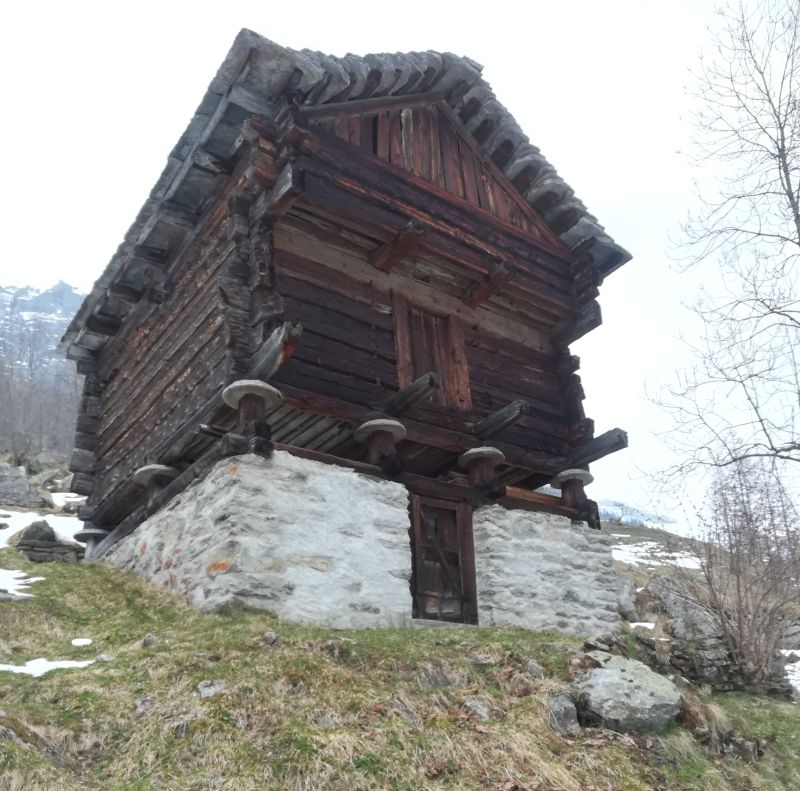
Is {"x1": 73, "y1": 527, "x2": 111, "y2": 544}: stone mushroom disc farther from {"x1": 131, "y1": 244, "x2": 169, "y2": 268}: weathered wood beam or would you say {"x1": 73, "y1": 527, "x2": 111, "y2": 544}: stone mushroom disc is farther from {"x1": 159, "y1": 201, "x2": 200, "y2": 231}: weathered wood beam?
{"x1": 159, "y1": 201, "x2": 200, "y2": 231}: weathered wood beam

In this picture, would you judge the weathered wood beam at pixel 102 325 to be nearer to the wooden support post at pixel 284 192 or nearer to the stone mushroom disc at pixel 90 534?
the stone mushroom disc at pixel 90 534

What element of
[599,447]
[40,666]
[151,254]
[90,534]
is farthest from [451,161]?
[40,666]

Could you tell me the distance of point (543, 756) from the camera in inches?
236

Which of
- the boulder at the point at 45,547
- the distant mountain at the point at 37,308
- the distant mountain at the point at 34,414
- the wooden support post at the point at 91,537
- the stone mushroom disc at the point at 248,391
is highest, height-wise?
the distant mountain at the point at 37,308

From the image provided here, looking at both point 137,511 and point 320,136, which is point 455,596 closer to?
point 137,511

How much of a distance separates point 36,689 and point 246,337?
4.80 m

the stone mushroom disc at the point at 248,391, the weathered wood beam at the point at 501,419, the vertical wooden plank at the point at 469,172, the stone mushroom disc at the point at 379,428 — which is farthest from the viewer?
the vertical wooden plank at the point at 469,172

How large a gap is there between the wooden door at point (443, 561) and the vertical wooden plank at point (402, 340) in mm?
1656

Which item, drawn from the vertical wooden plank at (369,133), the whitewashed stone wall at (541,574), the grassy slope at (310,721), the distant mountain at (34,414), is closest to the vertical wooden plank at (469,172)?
the vertical wooden plank at (369,133)

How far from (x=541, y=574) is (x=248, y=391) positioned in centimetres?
479

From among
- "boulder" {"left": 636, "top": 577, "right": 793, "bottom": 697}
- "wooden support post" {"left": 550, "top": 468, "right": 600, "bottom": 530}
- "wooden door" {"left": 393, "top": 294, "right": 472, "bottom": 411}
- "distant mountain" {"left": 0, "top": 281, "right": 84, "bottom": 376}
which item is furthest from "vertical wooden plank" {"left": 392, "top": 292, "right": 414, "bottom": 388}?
"distant mountain" {"left": 0, "top": 281, "right": 84, "bottom": 376}

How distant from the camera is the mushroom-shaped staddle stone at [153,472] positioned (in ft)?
35.3

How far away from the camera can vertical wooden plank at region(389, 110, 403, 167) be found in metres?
12.3

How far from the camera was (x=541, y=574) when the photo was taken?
1123 centimetres
